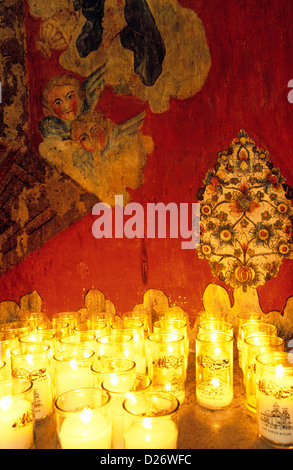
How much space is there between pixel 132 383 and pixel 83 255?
1044mm

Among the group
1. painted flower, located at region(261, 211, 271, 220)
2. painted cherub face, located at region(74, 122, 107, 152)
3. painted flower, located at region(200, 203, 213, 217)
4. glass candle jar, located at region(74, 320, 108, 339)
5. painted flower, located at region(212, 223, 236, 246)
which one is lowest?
glass candle jar, located at region(74, 320, 108, 339)

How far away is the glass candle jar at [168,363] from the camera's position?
136cm

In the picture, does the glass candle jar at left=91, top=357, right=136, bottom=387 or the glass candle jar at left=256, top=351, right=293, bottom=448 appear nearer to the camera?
the glass candle jar at left=256, top=351, right=293, bottom=448

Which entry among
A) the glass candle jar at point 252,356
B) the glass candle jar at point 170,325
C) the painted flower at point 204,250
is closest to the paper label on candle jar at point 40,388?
the glass candle jar at point 170,325

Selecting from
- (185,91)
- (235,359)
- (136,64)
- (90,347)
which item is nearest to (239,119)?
(185,91)

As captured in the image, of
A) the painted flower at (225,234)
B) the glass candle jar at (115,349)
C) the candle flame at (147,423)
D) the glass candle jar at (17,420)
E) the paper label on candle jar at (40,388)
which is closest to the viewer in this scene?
the candle flame at (147,423)

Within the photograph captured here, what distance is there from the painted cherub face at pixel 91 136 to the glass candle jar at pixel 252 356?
1.26 meters

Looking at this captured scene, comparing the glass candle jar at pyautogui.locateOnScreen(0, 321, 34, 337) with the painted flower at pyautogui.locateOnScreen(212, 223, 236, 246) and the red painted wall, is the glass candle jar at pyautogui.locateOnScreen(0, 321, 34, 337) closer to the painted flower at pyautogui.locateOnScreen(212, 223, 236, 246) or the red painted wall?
the red painted wall

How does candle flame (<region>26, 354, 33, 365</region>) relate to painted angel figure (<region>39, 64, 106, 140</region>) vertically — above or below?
below

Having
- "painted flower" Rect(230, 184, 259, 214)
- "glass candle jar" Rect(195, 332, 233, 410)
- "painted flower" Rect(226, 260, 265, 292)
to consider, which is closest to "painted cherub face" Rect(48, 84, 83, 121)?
"painted flower" Rect(230, 184, 259, 214)

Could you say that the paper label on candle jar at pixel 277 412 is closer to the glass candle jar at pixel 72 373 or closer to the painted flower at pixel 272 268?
the glass candle jar at pixel 72 373

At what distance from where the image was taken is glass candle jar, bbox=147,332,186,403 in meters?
1.36

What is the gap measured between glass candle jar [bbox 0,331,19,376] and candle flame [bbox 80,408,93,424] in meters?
0.59

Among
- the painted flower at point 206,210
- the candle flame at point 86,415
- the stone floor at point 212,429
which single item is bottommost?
the stone floor at point 212,429
